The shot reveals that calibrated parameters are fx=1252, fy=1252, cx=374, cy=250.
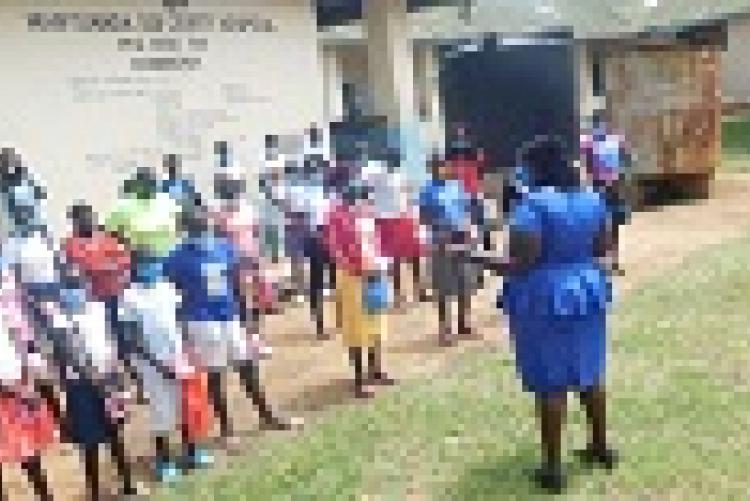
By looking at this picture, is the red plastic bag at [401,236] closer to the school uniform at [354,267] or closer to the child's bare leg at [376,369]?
the child's bare leg at [376,369]

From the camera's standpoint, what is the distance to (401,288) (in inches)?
421

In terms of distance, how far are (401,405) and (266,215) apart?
3204 millimetres

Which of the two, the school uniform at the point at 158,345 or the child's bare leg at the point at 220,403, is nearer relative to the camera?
the school uniform at the point at 158,345

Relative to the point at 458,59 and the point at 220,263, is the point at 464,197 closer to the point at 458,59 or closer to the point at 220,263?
the point at 220,263

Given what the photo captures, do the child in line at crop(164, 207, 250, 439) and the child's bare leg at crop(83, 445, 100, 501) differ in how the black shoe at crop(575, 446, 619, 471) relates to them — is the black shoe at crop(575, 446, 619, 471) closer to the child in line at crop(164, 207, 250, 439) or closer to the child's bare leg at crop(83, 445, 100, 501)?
the child in line at crop(164, 207, 250, 439)

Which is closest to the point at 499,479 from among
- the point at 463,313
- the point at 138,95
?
the point at 463,313

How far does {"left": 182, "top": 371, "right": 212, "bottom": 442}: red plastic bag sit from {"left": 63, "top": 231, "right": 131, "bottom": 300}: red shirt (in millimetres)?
621

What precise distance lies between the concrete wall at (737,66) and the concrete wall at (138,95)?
19.3 m

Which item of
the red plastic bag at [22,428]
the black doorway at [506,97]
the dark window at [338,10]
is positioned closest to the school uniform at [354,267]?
the red plastic bag at [22,428]

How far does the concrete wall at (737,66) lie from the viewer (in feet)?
98.9

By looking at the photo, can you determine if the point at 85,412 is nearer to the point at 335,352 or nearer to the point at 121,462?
the point at 121,462

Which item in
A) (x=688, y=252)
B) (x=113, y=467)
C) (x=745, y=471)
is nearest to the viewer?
(x=745, y=471)

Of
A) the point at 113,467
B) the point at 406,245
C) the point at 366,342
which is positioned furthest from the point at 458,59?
the point at 113,467

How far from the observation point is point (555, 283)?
546 centimetres
